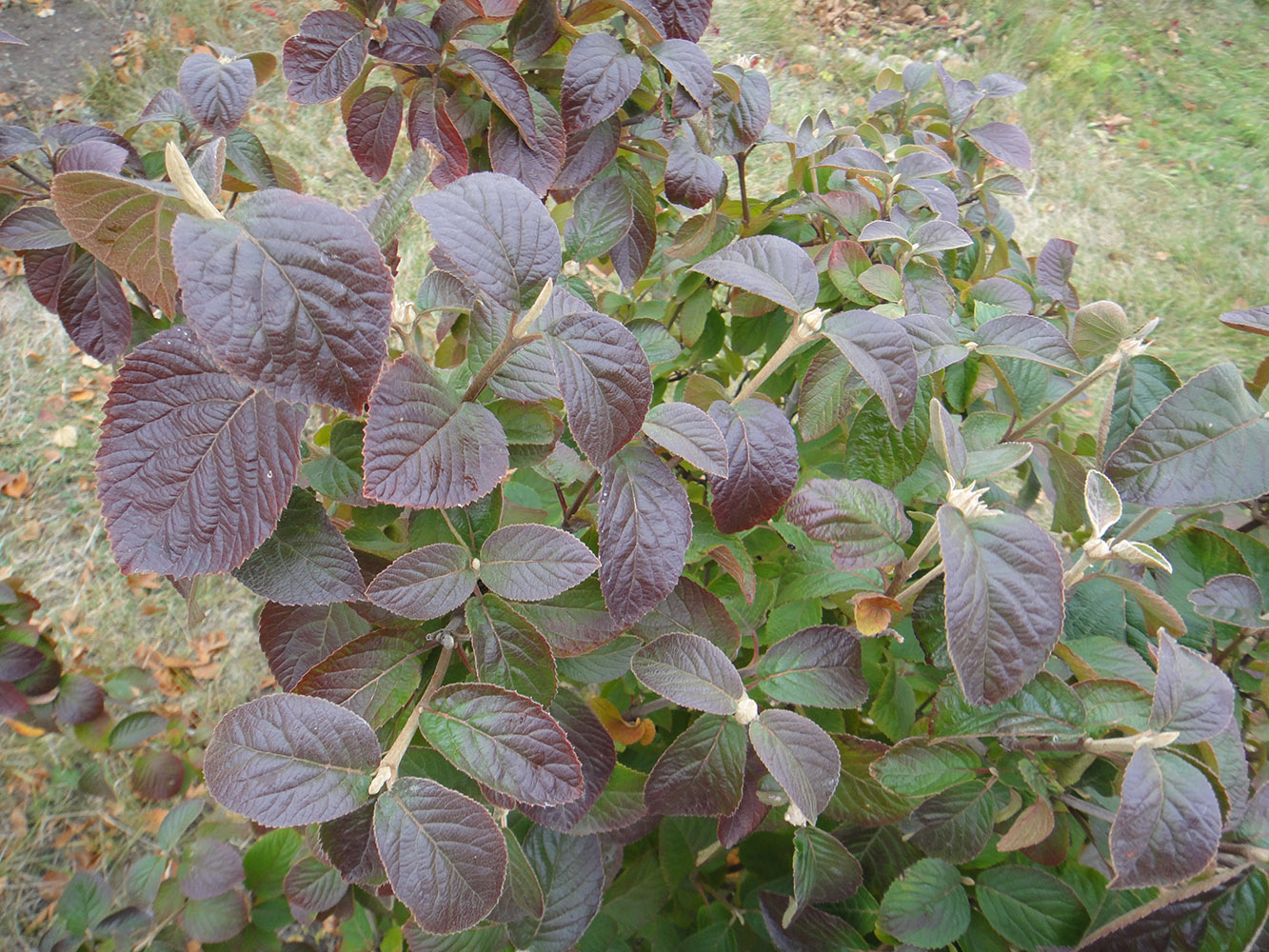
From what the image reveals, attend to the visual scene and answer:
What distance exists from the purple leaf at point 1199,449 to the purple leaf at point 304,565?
66cm

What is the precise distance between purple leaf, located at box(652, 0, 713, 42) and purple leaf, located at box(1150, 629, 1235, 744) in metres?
0.82

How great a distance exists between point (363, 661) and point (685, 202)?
639 mm

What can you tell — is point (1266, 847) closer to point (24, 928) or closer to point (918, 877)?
point (918, 877)

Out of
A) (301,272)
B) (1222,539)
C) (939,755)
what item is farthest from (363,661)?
(1222,539)

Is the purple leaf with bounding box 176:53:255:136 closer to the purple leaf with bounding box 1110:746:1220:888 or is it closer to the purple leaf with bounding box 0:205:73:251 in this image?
the purple leaf with bounding box 0:205:73:251

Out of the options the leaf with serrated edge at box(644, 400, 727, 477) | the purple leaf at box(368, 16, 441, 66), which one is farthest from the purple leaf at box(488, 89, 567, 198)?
the leaf with serrated edge at box(644, 400, 727, 477)

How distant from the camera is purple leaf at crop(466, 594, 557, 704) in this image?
0.64 metres

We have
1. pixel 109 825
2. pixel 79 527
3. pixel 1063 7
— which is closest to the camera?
pixel 109 825

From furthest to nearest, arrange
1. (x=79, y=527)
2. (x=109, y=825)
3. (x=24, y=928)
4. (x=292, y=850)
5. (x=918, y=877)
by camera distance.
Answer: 1. (x=79, y=527)
2. (x=109, y=825)
3. (x=24, y=928)
4. (x=292, y=850)
5. (x=918, y=877)

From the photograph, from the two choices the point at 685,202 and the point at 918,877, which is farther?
the point at 685,202

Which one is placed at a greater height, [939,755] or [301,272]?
[301,272]

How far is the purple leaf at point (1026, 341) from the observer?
79 cm

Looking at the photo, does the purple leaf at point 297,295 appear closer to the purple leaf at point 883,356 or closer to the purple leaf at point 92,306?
the purple leaf at point 883,356

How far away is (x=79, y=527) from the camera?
95.4 inches
